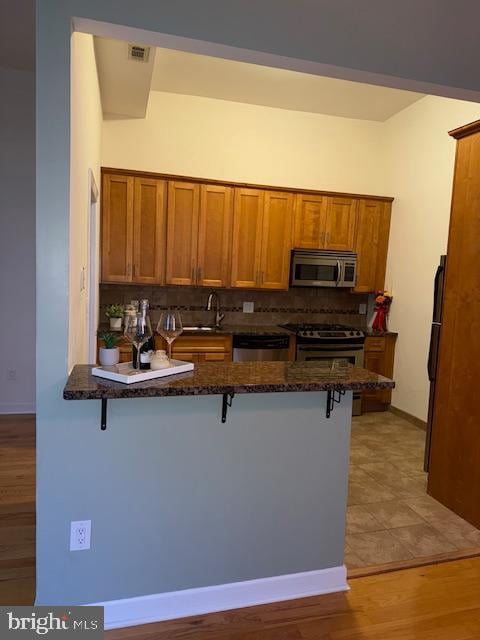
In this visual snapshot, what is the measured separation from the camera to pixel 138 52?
109 inches

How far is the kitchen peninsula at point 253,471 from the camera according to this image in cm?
185

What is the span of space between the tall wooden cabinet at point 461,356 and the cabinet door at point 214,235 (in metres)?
2.25

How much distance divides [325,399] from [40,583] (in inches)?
56.2

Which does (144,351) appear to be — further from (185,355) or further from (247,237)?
(247,237)

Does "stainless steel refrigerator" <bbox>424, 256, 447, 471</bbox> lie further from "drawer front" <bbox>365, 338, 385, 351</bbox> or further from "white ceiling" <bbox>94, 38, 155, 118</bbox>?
"white ceiling" <bbox>94, 38, 155, 118</bbox>

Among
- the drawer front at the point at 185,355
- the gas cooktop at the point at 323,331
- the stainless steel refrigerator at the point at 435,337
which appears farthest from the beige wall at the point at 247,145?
the stainless steel refrigerator at the point at 435,337

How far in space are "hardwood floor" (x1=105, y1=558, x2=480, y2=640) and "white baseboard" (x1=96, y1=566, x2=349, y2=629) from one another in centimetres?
3

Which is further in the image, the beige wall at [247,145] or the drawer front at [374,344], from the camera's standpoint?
the drawer front at [374,344]

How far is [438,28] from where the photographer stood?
196 centimetres

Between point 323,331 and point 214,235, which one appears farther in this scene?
point 323,331

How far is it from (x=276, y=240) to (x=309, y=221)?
0.44 metres

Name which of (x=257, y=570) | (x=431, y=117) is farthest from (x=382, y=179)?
(x=257, y=570)

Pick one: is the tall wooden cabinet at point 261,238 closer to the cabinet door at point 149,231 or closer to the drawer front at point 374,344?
the cabinet door at point 149,231

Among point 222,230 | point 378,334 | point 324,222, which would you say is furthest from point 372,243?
point 222,230
